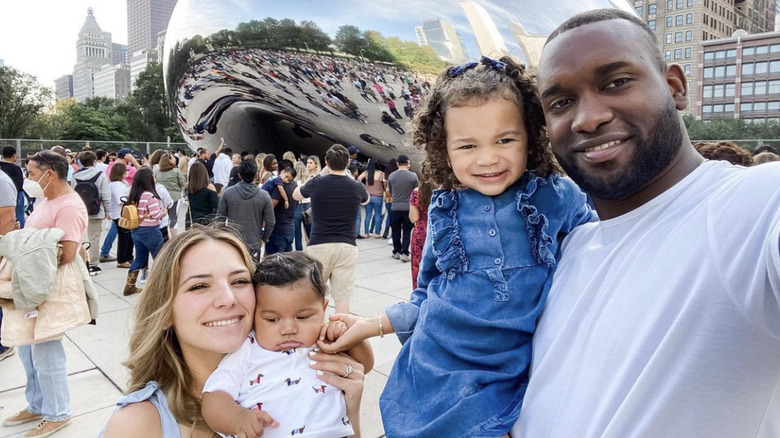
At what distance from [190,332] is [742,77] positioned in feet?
321

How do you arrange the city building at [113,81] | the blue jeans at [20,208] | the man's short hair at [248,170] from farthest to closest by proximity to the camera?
the city building at [113,81] → the blue jeans at [20,208] → the man's short hair at [248,170]

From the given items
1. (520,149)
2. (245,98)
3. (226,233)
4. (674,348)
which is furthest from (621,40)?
(245,98)

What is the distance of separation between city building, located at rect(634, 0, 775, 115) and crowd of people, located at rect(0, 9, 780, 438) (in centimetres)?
9467

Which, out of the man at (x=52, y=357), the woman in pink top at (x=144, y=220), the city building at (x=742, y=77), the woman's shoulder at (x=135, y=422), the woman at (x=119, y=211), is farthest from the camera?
the city building at (x=742, y=77)

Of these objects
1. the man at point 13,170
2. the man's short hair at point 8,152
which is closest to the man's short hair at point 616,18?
the man at point 13,170

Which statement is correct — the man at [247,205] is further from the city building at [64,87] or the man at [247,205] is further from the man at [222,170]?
the city building at [64,87]

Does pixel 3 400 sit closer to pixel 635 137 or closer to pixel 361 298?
pixel 361 298

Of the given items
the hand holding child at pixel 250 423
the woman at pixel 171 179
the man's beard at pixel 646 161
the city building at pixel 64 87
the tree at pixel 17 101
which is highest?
the city building at pixel 64 87

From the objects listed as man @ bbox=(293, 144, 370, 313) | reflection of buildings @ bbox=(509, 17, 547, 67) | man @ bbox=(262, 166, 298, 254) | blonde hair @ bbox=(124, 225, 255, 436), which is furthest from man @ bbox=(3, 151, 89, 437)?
reflection of buildings @ bbox=(509, 17, 547, 67)

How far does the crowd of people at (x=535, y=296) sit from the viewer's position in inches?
33.8

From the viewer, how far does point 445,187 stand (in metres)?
1.66

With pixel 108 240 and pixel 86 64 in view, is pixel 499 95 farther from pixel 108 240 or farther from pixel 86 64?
pixel 86 64

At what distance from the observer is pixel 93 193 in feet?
24.8

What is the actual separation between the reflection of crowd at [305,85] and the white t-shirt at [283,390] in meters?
11.9
